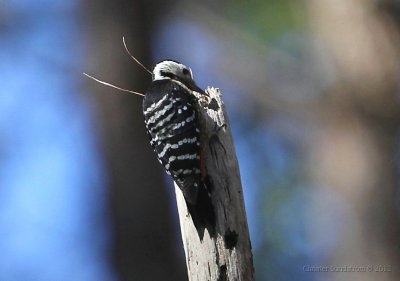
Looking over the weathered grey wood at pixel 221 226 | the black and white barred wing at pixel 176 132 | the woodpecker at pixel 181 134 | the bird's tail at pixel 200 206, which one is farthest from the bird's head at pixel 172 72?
→ the bird's tail at pixel 200 206

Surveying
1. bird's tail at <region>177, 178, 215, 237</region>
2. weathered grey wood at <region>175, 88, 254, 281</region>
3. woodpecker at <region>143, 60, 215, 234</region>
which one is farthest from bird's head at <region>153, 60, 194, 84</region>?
bird's tail at <region>177, 178, 215, 237</region>

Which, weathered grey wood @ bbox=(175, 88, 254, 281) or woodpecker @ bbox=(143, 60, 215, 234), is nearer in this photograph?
weathered grey wood @ bbox=(175, 88, 254, 281)

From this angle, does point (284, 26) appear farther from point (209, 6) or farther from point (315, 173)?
point (315, 173)

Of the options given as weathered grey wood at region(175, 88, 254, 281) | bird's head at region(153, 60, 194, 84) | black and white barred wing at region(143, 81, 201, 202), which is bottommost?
weathered grey wood at region(175, 88, 254, 281)

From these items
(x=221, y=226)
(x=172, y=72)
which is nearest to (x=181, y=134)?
(x=221, y=226)

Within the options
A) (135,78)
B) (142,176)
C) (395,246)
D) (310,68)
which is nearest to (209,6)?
(310,68)

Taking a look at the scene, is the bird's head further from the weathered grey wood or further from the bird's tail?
the bird's tail

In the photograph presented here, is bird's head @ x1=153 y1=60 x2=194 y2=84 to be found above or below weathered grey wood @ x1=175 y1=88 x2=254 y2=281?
above
